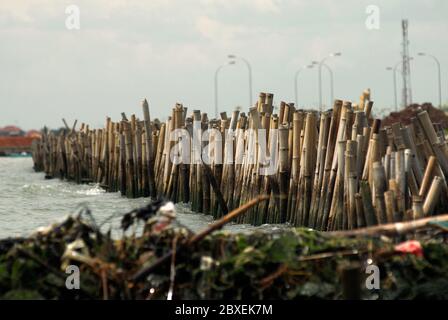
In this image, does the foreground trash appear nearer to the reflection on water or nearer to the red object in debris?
the red object in debris

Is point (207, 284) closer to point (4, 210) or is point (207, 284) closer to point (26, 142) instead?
point (4, 210)

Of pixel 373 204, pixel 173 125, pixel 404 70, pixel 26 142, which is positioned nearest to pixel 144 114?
pixel 173 125

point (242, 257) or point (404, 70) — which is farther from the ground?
point (404, 70)

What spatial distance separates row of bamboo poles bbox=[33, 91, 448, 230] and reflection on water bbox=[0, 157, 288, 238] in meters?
0.44

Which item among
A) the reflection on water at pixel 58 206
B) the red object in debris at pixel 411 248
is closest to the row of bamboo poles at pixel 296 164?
the reflection on water at pixel 58 206

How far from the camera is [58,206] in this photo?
3588 centimetres

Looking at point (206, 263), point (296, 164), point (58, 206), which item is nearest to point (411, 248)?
point (206, 263)

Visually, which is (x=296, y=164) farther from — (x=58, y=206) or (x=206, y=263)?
(x=58, y=206)

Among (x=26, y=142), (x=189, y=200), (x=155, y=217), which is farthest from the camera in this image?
(x=26, y=142)

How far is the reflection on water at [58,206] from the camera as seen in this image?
24844 millimetres

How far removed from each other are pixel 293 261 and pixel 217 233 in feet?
2.70

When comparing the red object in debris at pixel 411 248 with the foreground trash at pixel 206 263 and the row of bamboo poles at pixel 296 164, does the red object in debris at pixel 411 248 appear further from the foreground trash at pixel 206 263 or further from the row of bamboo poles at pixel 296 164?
the row of bamboo poles at pixel 296 164

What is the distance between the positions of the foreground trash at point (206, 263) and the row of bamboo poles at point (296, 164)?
3486mm

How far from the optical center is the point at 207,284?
30.1ft
